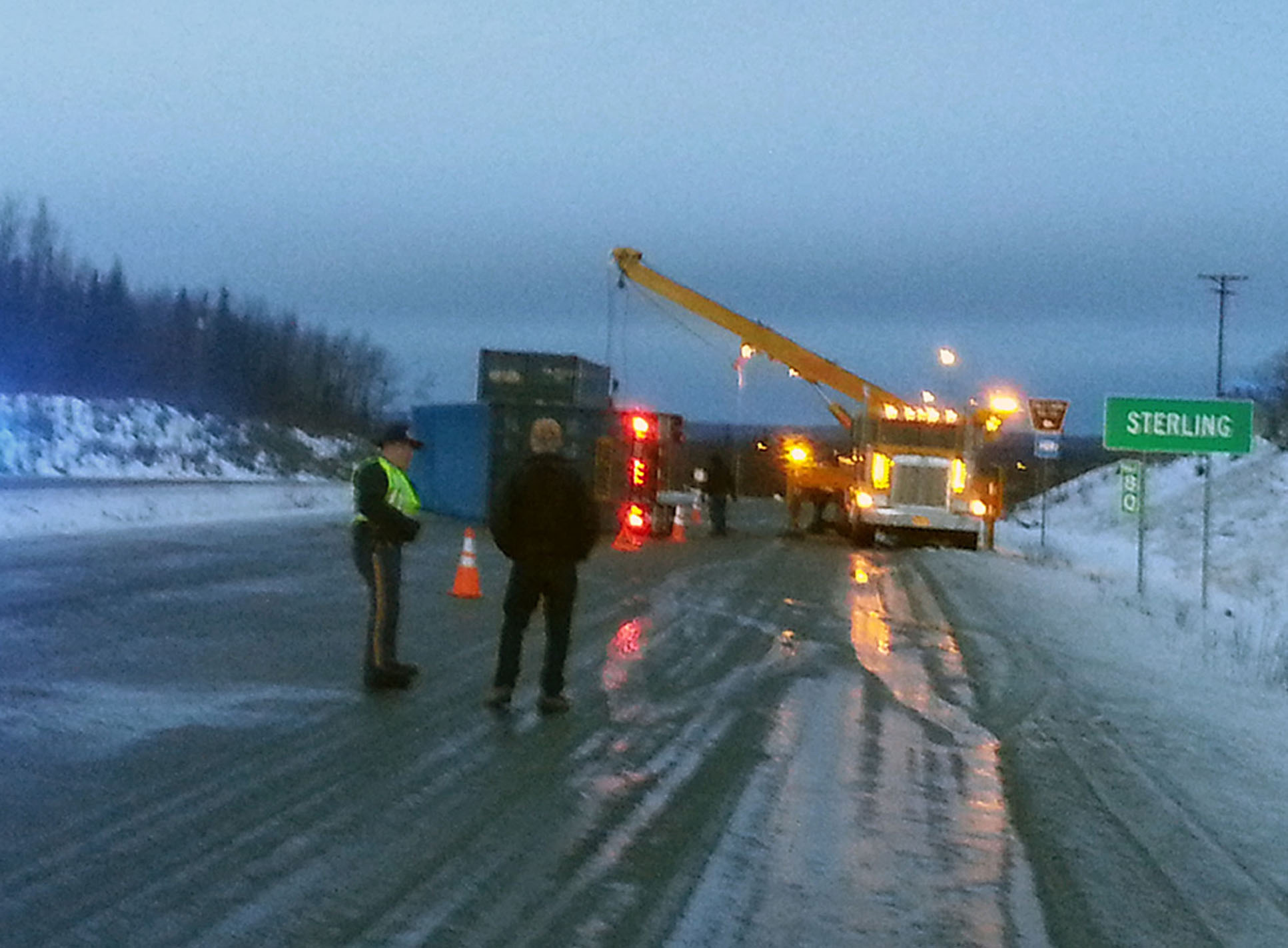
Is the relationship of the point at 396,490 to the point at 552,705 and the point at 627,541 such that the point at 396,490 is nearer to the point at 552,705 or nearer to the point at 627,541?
the point at 552,705

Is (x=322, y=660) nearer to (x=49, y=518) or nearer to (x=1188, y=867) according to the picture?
(x=1188, y=867)

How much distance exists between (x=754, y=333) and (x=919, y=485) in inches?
242

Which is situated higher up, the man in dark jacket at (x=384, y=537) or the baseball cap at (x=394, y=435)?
the baseball cap at (x=394, y=435)

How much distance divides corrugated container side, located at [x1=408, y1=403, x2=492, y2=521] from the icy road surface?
1939 cm

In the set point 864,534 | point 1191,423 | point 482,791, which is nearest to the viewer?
point 482,791

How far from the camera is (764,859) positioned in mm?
7148

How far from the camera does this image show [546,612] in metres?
10.6

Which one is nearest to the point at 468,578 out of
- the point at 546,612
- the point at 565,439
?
the point at 546,612

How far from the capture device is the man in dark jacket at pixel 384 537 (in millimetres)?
10844

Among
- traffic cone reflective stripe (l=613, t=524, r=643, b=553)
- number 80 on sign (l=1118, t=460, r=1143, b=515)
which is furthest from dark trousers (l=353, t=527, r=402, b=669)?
traffic cone reflective stripe (l=613, t=524, r=643, b=553)

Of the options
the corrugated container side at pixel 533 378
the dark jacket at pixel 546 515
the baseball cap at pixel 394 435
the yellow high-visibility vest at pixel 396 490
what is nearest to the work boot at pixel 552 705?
the dark jacket at pixel 546 515

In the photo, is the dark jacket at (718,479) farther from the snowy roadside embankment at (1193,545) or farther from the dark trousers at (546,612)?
the dark trousers at (546,612)

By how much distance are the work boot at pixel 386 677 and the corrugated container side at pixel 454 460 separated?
2256 cm

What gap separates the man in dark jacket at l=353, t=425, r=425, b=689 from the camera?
1084 centimetres
